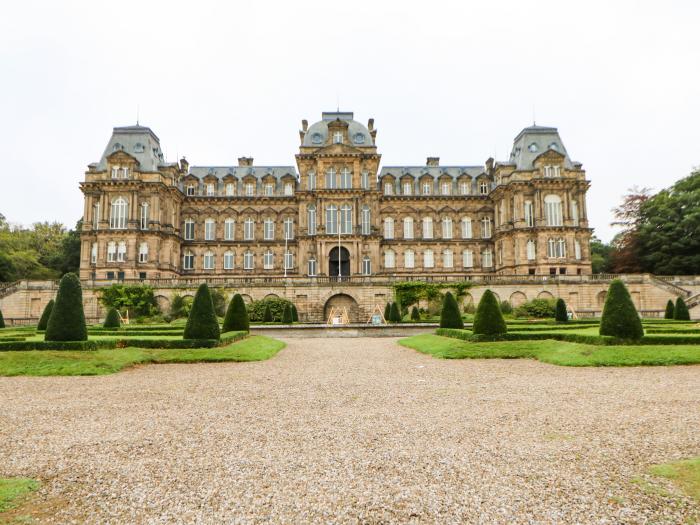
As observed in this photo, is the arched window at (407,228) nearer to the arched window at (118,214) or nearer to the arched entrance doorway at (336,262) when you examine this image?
the arched entrance doorway at (336,262)

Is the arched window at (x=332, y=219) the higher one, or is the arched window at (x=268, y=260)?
the arched window at (x=332, y=219)

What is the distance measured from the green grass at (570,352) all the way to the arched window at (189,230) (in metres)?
41.4

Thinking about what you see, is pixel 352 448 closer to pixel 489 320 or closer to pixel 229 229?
pixel 489 320

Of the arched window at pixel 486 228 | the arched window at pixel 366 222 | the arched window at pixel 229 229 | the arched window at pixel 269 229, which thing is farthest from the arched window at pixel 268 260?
the arched window at pixel 486 228

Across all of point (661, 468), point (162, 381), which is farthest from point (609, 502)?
point (162, 381)

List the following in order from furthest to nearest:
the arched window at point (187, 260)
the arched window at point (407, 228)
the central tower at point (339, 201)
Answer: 1. the arched window at point (407, 228)
2. the arched window at point (187, 260)
3. the central tower at point (339, 201)

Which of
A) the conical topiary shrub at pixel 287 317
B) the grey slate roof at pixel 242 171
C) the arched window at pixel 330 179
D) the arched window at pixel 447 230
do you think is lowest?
the conical topiary shrub at pixel 287 317

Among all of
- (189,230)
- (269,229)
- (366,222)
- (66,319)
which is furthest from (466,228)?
(66,319)

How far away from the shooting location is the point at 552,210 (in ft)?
161

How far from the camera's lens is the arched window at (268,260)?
2121 inches

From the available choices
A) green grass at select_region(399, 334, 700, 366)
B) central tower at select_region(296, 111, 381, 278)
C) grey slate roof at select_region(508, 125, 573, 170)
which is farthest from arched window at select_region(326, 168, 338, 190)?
green grass at select_region(399, 334, 700, 366)

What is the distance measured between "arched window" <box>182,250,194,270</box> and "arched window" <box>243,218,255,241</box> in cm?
632

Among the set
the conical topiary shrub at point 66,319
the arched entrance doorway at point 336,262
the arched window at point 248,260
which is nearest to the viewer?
the conical topiary shrub at point 66,319

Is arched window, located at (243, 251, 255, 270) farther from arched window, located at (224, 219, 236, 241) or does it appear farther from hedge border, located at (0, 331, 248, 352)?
hedge border, located at (0, 331, 248, 352)
